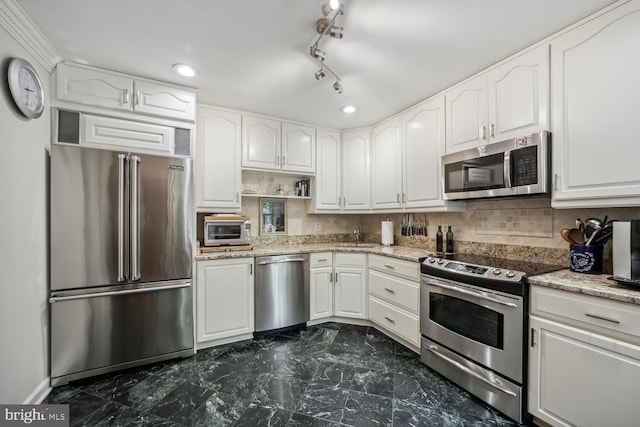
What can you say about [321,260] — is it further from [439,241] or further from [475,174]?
[475,174]

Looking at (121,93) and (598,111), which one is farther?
(121,93)

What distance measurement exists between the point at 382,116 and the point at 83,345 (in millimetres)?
3521

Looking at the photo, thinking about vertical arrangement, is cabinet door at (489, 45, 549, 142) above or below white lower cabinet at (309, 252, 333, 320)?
above

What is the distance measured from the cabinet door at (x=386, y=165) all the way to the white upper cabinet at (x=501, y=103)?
2.16ft

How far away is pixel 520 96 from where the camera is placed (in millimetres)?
1899

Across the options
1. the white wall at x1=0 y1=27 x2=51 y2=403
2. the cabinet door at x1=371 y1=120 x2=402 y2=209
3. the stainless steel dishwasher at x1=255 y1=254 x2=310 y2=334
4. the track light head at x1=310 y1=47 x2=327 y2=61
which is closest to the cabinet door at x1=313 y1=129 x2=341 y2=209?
the cabinet door at x1=371 y1=120 x2=402 y2=209

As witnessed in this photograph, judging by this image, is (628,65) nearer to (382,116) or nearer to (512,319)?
(512,319)

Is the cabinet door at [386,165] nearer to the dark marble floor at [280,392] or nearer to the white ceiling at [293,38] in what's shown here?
the white ceiling at [293,38]

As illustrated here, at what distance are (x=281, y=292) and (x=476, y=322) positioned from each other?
5.98 feet

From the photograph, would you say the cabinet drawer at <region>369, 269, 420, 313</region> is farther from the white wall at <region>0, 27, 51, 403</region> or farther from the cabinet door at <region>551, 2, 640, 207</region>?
the white wall at <region>0, 27, 51, 403</region>

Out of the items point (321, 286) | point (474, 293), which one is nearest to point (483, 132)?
point (474, 293)

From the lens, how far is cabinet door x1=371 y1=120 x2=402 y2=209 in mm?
3008

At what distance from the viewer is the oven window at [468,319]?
1.75m

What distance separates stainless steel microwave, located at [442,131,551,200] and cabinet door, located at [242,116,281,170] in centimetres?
184
